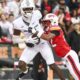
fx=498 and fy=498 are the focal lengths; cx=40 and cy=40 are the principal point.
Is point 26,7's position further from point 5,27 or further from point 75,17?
point 75,17

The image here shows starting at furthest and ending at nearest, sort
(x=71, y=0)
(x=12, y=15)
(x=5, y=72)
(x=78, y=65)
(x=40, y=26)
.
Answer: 1. (x=71, y=0)
2. (x=12, y=15)
3. (x=5, y=72)
4. (x=40, y=26)
5. (x=78, y=65)

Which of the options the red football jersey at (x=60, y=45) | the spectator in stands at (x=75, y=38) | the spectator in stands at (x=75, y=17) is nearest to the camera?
the red football jersey at (x=60, y=45)

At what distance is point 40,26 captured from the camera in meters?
9.23

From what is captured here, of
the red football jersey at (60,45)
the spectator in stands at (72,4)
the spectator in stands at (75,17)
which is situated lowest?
the spectator in stands at (75,17)

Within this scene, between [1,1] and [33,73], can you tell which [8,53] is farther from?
[1,1]

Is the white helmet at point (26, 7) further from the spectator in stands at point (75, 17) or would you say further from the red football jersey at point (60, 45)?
the spectator in stands at point (75, 17)

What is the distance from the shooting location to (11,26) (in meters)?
12.7

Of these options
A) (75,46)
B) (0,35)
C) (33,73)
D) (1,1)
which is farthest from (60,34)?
(1,1)

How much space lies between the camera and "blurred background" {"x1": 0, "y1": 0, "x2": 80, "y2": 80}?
1092 centimetres

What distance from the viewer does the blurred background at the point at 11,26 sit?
10.9 meters

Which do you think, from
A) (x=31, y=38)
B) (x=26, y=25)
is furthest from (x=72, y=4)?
(x=31, y=38)

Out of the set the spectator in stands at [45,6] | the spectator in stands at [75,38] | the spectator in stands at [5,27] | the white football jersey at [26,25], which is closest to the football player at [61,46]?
the white football jersey at [26,25]

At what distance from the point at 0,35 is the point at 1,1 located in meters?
1.48

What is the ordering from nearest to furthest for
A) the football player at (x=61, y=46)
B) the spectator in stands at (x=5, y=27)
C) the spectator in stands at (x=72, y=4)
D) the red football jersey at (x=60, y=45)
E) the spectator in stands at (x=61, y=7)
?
1. the football player at (x=61, y=46)
2. the red football jersey at (x=60, y=45)
3. the spectator in stands at (x=5, y=27)
4. the spectator in stands at (x=61, y=7)
5. the spectator in stands at (x=72, y=4)
